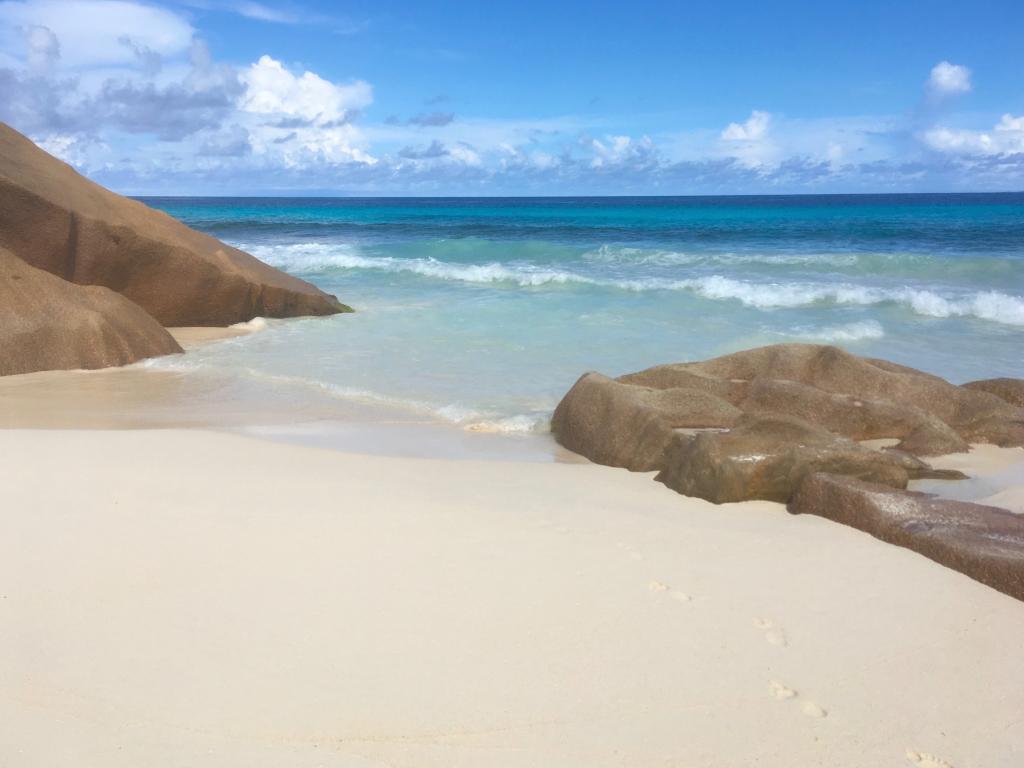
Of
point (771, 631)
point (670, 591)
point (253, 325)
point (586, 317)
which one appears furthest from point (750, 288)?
point (771, 631)

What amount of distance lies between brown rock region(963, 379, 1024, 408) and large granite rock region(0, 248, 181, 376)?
7923mm

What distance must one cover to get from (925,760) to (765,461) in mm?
2468

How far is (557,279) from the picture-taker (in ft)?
61.3

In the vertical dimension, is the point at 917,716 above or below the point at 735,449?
below

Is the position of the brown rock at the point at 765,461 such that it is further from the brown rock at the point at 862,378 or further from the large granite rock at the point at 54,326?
Result: the large granite rock at the point at 54,326

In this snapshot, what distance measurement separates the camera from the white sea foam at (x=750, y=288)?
1397 cm

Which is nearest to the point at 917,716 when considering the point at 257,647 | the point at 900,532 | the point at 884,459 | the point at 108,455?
the point at 900,532

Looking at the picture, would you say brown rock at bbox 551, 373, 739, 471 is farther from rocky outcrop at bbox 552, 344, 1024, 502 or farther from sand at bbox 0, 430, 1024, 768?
sand at bbox 0, 430, 1024, 768

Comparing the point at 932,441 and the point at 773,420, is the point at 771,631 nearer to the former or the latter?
the point at 773,420

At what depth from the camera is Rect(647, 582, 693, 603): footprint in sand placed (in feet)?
11.6

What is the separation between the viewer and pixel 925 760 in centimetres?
259

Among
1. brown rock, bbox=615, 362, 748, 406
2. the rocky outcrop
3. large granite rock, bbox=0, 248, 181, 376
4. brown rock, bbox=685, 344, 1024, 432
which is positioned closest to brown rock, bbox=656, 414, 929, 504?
the rocky outcrop

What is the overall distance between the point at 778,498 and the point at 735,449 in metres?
0.35

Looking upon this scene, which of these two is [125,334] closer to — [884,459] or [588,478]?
[588,478]
